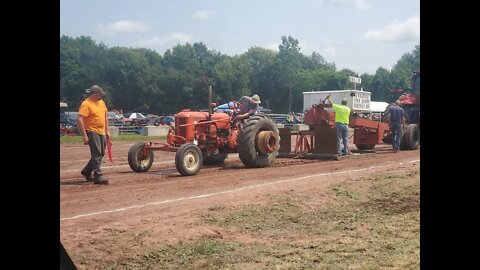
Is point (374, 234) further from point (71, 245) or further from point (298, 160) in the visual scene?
point (298, 160)

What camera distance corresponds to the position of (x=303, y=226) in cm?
468

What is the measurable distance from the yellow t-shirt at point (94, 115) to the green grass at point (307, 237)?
2.62 meters

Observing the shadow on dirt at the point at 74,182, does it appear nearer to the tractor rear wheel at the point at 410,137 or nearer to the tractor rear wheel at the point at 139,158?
the tractor rear wheel at the point at 139,158

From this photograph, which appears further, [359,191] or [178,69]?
[178,69]

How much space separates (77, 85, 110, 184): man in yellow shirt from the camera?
6859 millimetres

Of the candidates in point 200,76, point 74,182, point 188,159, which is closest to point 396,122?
point 188,159

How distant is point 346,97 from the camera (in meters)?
11.9

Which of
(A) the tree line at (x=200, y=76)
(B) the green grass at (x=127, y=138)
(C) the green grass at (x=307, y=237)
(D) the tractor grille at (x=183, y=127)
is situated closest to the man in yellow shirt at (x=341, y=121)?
(A) the tree line at (x=200, y=76)

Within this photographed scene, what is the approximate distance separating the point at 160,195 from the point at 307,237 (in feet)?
7.77

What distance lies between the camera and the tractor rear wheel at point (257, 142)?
28.8 ft

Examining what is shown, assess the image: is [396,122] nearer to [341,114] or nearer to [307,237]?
[341,114]

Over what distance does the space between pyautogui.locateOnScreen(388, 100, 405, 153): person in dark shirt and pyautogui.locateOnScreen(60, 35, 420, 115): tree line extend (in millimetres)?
601
